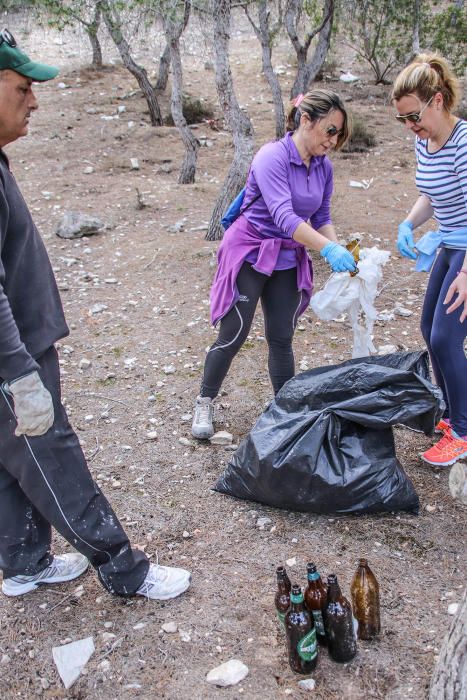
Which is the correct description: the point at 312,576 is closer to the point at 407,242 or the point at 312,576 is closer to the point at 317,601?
the point at 317,601

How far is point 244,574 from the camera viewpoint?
2590mm

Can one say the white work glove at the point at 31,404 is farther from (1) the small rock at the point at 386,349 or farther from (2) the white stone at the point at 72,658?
(1) the small rock at the point at 386,349

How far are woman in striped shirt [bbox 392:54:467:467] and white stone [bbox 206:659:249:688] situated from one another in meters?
1.51

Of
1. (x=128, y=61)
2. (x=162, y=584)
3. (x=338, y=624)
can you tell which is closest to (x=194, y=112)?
(x=128, y=61)

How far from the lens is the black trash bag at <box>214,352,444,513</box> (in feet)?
8.86

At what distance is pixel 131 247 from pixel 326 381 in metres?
4.05

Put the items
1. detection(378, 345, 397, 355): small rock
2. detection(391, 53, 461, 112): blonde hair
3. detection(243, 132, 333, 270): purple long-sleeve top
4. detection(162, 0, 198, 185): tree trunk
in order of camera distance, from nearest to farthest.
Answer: detection(391, 53, 461, 112): blonde hair → detection(243, 132, 333, 270): purple long-sleeve top → detection(378, 345, 397, 355): small rock → detection(162, 0, 198, 185): tree trunk

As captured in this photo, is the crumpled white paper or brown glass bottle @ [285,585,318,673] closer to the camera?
brown glass bottle @ [285,585,318,673]

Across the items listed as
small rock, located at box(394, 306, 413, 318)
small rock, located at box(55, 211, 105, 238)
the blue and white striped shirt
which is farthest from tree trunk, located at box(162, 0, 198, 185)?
the blue and white striped shirt

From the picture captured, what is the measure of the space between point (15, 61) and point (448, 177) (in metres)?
1.82

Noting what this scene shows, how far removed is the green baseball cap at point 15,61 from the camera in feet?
6.02

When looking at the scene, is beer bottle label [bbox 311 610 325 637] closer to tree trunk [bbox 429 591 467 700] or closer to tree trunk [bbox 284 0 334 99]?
tree trunk [bbox 429 591 467 700]

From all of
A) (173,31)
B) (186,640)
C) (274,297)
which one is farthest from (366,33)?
(186,640)

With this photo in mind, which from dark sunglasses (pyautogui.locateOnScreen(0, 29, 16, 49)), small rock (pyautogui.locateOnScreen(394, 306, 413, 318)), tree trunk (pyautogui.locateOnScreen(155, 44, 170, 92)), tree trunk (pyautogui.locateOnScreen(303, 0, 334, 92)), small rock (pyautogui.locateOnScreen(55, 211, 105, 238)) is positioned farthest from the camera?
tree trunk (pyautogui.locateOnScreen(155, 44, 170, 92))
